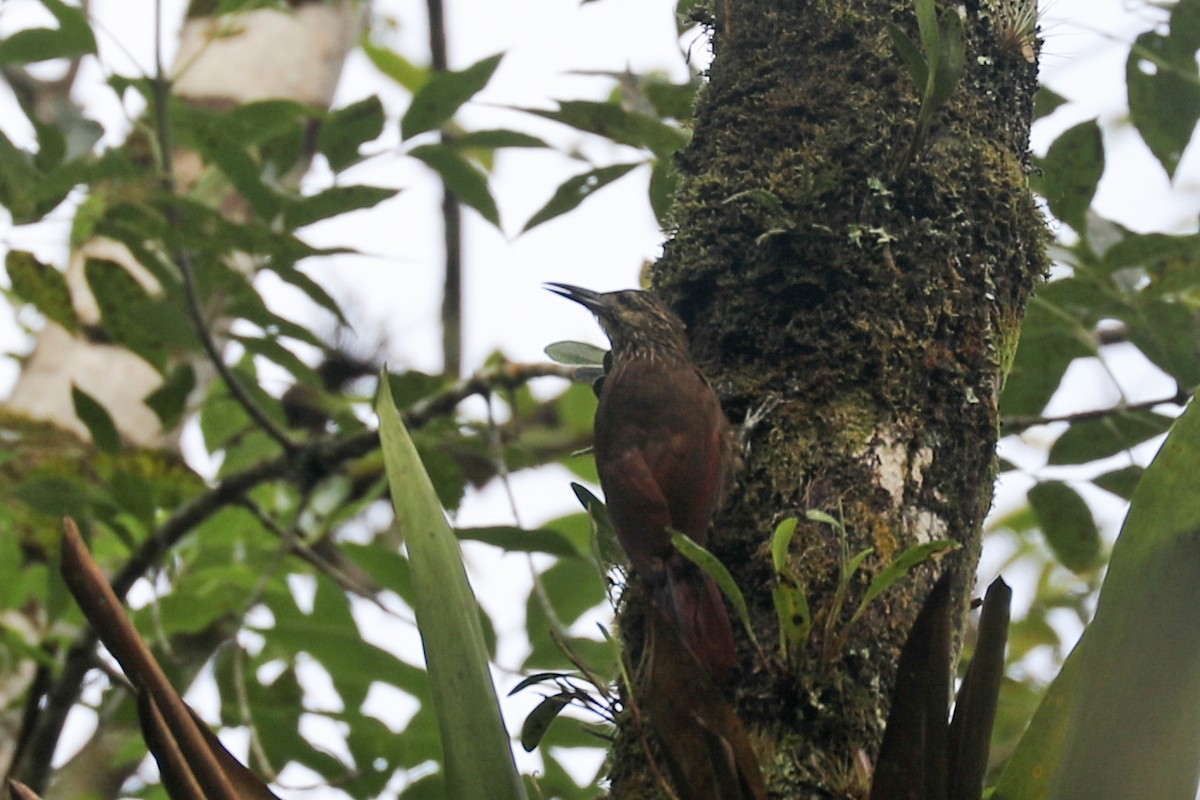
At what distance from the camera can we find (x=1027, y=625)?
15.1ft

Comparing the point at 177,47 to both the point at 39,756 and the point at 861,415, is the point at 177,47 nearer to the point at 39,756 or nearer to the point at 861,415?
the point at 39,756

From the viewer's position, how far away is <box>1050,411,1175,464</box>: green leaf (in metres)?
2.50

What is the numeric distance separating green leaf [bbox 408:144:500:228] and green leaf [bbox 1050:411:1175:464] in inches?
48.3

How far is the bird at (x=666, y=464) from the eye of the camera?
1527mm

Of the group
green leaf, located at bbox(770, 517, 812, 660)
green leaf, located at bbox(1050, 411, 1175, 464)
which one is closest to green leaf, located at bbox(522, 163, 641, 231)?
green leaf, located at bbox(1050, 411, 1175, 464)

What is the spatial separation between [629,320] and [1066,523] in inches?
38.2

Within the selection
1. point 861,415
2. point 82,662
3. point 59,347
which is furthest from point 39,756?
point 861,415

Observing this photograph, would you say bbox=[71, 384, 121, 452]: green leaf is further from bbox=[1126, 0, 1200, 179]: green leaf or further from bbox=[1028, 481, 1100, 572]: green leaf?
bbox=[1126, 0, 1200, 179]: green leaf

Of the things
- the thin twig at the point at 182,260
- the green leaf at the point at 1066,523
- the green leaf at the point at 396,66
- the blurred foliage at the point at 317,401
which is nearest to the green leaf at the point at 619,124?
the blurred foliage at the point at 317,401

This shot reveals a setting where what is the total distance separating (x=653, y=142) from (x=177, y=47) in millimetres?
2739

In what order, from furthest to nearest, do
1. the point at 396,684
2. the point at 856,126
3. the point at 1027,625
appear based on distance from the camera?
1. the point at 1027,625
2. the point at 396,684
3. the point at 856,126

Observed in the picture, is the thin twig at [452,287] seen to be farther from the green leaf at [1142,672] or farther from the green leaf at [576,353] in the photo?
the green leaf at [1142,672]

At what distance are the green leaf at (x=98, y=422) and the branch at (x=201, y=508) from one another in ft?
0.71

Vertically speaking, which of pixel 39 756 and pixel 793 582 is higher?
pixel 39 756
